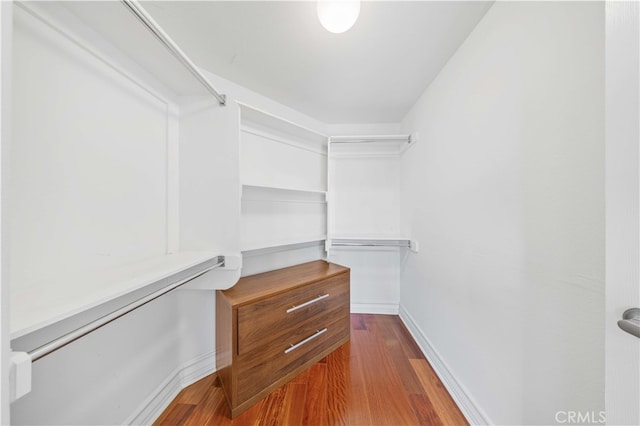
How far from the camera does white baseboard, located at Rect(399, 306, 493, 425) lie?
3.64ft

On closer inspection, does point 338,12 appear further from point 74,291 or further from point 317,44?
point 74,291

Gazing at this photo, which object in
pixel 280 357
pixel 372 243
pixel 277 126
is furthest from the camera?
pixel 372 243

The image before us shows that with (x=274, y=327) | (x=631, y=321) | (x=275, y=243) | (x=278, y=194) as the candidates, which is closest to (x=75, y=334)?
(x=274, y=327)

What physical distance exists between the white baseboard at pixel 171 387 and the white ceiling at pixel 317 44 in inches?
80.1

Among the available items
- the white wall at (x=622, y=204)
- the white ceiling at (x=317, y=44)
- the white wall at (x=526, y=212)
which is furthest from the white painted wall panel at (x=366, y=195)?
the white wall at (x=622, y=204)

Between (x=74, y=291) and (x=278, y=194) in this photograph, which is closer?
(x=74, y=291)

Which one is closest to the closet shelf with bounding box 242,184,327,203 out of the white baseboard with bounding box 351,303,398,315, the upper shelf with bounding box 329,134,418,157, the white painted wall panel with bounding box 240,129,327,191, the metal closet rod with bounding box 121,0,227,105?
the white painted wall panel with bounding box 240,129,327,191

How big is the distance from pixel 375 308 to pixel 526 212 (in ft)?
6.06

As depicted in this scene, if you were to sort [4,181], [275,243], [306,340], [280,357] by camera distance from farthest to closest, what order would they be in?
[275,243] < [306,340] < [280,357] < [4,181]

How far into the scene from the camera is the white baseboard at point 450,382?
111 centimetres

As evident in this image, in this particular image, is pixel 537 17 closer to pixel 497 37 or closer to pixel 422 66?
pixel 497 37

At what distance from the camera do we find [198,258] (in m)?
1.08

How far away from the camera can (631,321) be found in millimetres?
466

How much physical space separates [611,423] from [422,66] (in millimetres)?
1808
